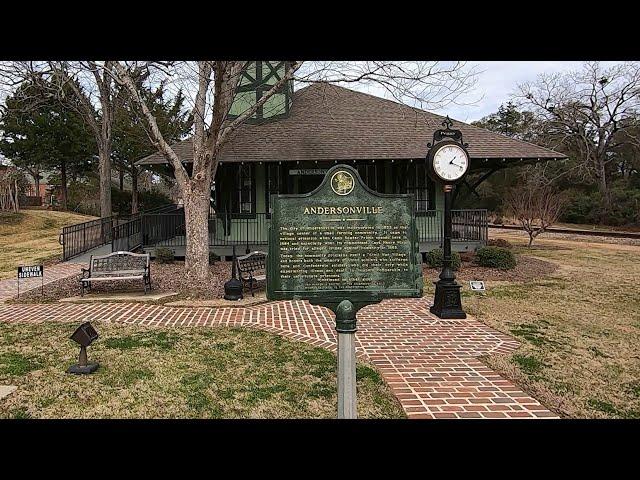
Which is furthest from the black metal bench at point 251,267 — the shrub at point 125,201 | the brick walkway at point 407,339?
the shrub at point 125,201

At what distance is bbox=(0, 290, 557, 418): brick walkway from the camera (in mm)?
4785

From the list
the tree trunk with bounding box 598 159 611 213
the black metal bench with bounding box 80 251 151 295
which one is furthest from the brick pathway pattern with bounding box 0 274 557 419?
the tree trunk with bounding box 598 159 611 213

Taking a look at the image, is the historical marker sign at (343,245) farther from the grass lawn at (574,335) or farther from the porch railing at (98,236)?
the porch railing at (98,236)

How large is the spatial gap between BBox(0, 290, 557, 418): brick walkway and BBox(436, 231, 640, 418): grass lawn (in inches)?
14.0

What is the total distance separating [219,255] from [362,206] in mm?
12068

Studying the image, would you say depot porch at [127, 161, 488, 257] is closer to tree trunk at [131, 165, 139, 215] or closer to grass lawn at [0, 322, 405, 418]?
grass lawn at [0, 322, 405, 418]

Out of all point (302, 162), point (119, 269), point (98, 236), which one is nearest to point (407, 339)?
point (119, 269)

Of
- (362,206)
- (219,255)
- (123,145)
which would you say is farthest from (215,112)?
(123,145)

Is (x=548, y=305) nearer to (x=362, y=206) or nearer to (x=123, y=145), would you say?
(x=362, y=206)

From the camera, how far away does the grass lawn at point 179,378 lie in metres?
4.66

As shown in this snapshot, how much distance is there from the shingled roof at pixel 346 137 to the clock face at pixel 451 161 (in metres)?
6.11

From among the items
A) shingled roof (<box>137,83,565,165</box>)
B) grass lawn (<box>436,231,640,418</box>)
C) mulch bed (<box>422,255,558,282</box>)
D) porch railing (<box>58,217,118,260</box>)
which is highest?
shingled roof (<box>137,83,565,165</box>)

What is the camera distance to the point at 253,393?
16.6ft
